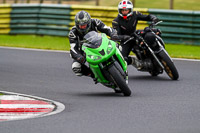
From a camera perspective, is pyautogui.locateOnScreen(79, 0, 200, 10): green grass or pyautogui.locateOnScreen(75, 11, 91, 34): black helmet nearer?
pyautogui.locateOnScreen(75, 11, 91, 34): black helmet

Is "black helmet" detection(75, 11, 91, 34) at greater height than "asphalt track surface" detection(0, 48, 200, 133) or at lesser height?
greater

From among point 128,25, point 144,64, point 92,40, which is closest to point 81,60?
point 92,40

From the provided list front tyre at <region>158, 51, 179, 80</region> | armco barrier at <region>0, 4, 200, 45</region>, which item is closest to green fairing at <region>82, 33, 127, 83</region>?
front tyre at <region>158, 51, 179, 80</region>

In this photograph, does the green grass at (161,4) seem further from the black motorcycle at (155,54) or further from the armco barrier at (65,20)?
the black motorcycle at (155,54)

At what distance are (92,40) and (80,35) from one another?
0.74 metres

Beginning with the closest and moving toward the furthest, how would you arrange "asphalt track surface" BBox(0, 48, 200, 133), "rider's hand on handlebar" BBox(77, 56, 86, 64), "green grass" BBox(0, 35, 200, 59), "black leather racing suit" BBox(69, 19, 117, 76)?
"asphalt track surface" BBox(0, 48, 200, 133) → "rider's hand on handlebar" BBox(77, 56, 86, 64) → "black leather racing suit" BBox(69, 19, 117, 76) → "green grass" BBox(0, 35, 200, 59)

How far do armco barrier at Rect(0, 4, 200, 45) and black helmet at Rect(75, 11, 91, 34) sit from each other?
782 cm

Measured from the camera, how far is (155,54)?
465 inches

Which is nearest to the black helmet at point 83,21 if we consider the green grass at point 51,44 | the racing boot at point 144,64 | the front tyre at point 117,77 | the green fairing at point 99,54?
the green fairing at point 99,54

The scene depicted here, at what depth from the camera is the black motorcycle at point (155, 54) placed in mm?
11609

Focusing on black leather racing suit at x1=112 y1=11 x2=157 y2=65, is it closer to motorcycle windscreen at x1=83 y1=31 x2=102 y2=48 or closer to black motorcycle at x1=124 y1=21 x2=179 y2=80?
black motorcycle at x1=124 y1=21 x2=179 y2=80

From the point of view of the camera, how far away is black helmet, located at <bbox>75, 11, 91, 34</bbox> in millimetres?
10151

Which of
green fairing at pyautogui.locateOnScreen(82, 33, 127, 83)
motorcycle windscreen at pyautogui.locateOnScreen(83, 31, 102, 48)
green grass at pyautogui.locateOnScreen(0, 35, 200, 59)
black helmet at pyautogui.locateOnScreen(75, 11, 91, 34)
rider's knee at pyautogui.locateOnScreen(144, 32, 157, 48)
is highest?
black helmet at pyautogui.locateOnScreen(75, 11, 91, 34)

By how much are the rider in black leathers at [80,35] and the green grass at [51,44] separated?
17.1 ft
